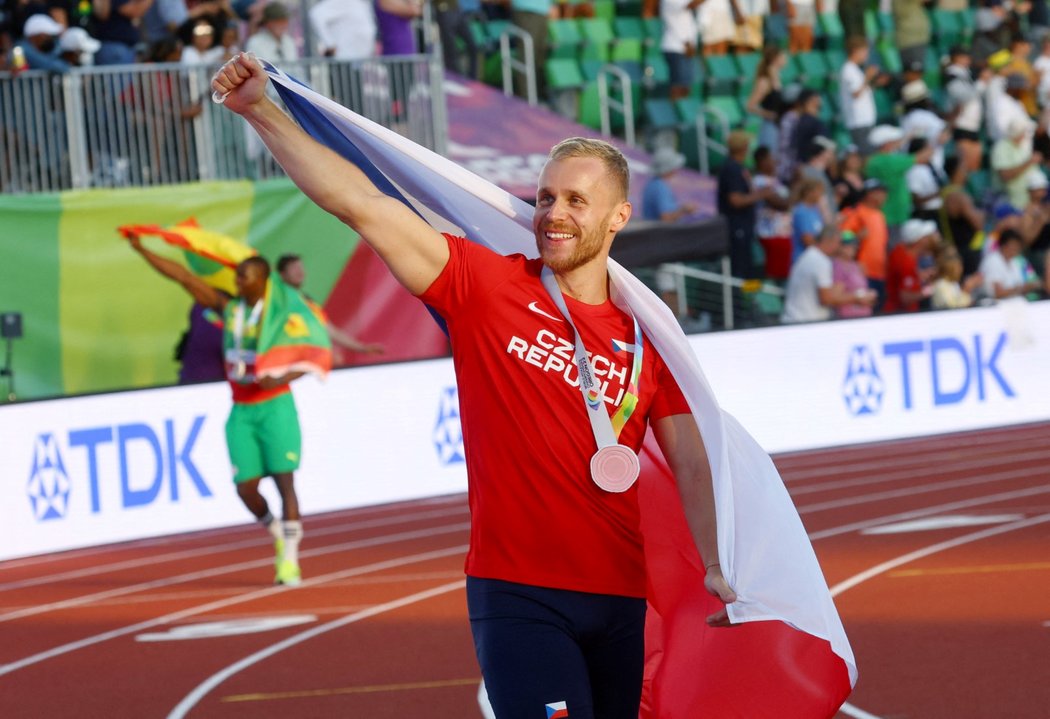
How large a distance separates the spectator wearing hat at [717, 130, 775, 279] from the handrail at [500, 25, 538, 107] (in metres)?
3.19

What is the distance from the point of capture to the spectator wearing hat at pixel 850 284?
1870cm

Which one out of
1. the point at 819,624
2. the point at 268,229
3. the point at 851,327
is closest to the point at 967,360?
the point at 851,327

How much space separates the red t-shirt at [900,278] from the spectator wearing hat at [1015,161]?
4.10 meters

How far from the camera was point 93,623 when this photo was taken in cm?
1096

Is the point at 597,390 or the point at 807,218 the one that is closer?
the point at 597,390

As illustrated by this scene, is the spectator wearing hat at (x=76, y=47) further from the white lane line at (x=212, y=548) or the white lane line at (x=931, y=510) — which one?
the white lane line at (x=931, y=510)

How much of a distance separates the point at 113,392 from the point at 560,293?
10054 millimetres

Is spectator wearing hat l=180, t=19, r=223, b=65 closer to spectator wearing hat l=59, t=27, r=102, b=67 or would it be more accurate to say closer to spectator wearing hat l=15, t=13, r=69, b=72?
spectator wearing hat l=59, t=27, r=102, b=67

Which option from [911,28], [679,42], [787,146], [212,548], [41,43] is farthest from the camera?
[911,28]

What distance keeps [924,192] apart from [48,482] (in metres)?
11.9

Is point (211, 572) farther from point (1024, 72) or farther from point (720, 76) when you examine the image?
point (1024, 72)

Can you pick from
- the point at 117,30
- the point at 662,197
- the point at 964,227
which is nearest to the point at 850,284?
the point at 662,197

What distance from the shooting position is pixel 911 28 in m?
25.9

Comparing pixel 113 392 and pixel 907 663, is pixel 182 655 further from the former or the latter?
pixel 113 392
